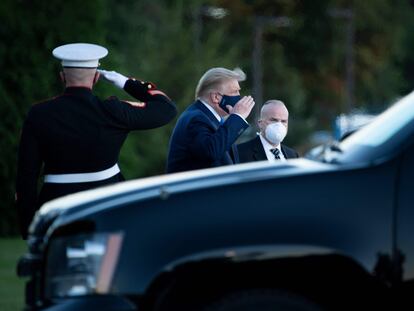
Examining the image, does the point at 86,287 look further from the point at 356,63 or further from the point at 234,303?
the point at 356,63

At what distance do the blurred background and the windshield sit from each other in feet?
46.6

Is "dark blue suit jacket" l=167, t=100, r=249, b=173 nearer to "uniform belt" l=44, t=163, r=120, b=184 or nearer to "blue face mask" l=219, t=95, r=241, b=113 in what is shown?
"blue face mask" l=219, t=95, r=241, b=113

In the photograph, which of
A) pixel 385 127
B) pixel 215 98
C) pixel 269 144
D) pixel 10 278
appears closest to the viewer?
pixel 385 127

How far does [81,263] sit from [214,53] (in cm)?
3520

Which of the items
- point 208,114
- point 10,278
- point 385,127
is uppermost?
point 385,127

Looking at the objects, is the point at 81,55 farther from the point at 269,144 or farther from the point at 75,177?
the point at 269,144

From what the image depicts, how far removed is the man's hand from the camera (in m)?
8.02

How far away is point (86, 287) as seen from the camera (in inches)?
207

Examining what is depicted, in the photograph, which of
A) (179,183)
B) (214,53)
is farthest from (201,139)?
(214,53)

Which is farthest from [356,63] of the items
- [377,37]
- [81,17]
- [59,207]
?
[59,207]

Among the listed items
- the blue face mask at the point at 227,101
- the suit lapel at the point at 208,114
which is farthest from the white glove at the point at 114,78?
the blue face mask at the point at 227,101

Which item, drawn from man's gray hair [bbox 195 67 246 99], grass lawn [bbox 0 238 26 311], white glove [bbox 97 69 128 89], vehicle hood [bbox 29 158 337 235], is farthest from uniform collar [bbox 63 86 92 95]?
grass lawn [bbox 0 238 26 311]

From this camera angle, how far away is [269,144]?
9.49 meters

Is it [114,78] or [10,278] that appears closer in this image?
[114,78]
